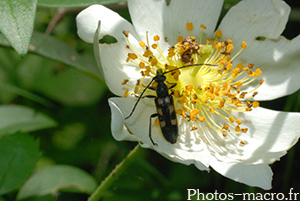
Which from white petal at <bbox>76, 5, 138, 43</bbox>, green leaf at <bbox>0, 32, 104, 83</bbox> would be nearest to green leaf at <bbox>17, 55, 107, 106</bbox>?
green leaf at <bbox>0, 32, 104, 83</bbox>

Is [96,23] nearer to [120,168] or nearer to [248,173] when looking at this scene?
[120,168]

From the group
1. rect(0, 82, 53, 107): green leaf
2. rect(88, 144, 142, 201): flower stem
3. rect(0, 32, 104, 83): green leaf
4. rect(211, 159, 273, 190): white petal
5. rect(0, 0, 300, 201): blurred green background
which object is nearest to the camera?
rect(211, 159, 273, 190): white petal

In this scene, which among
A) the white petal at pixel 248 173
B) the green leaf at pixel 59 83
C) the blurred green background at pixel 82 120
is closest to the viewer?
the white petal at pixel 248 173

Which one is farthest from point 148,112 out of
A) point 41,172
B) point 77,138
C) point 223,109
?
point 77,138

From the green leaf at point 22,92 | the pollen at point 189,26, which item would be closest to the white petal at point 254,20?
the pollen at point 189,26

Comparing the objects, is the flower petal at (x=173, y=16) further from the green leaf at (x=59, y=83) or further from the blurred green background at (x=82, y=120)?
the green leaf at (x=59, y=83)

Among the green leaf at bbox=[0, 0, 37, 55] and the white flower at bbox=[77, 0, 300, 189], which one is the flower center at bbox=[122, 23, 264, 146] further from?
the green leaf at bbox=[0, 0, 37, 55]

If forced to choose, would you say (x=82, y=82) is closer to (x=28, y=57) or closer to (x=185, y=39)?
(x=28, y=57)
